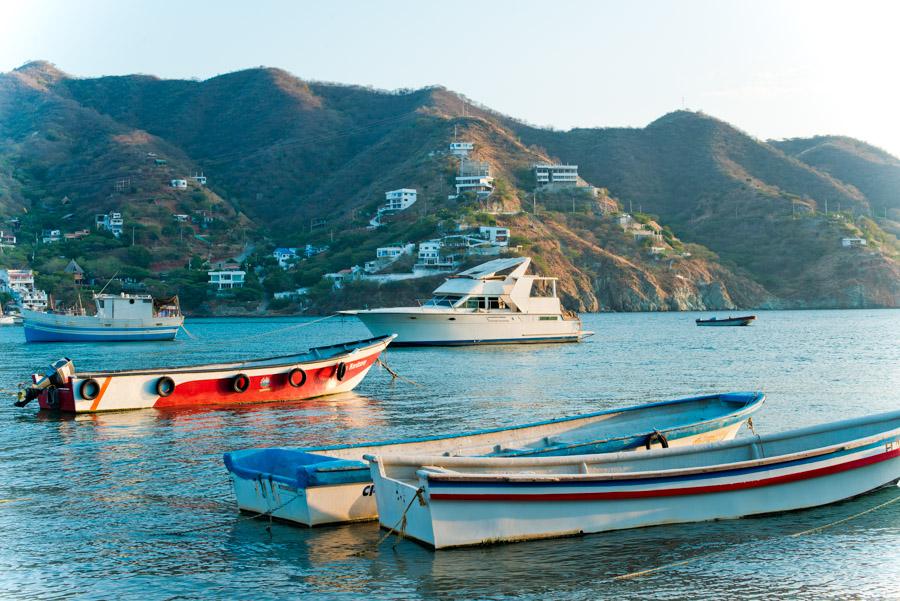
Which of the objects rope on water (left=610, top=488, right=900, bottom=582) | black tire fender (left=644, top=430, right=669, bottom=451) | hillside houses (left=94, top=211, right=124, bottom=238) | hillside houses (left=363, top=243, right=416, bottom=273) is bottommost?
rope on water (left=610, top=488, right=900, bottom=582)

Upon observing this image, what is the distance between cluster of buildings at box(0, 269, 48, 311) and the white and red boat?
348 ft

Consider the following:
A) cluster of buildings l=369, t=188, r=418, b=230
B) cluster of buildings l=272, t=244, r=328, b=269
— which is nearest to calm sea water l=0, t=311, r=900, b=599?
cluster of buildings l=272, t=244, r=328, b=269

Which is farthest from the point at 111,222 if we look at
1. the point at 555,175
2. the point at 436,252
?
the point at 555,175

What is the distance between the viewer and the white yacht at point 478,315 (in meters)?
59.6

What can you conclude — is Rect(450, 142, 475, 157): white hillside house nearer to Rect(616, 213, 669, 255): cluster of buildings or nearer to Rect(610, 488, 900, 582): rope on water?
Rect(616, 213, 669, 255): cluster of buildings

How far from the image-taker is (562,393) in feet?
106

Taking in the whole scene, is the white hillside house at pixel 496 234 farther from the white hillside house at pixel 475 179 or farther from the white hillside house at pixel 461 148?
the white hillside house at pixel 461 148

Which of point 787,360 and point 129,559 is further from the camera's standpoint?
point 787,360

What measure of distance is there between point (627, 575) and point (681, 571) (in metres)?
0.75

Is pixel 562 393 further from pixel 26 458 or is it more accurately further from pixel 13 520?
pixel 13 520

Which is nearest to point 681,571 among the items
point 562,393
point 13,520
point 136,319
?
point 13,520

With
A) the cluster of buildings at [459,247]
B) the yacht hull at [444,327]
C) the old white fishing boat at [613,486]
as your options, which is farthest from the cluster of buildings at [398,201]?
the old white fishing boat at [613,486]

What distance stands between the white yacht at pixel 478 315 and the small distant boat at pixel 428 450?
41051mm

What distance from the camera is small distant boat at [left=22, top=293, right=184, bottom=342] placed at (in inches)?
2849
